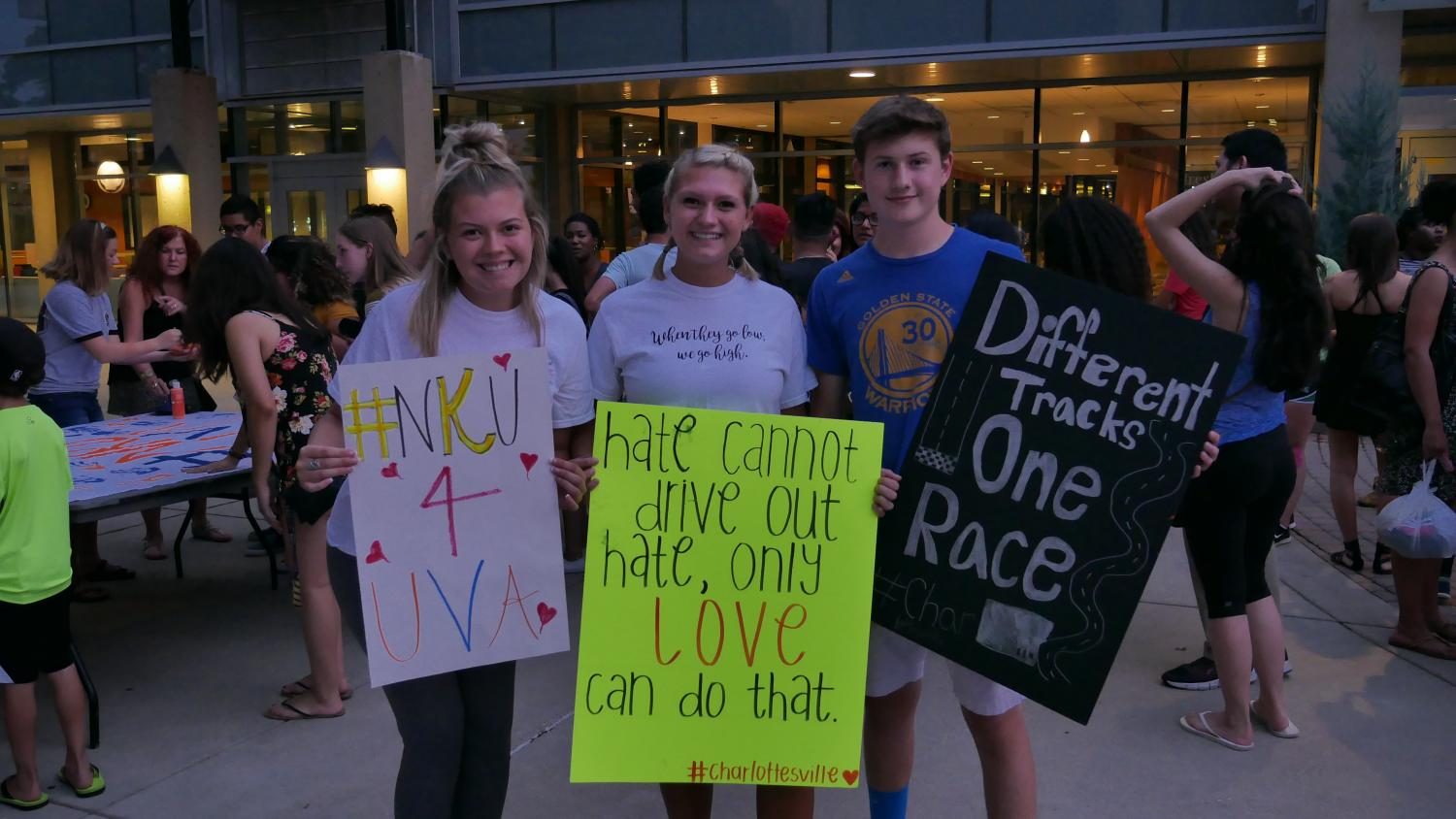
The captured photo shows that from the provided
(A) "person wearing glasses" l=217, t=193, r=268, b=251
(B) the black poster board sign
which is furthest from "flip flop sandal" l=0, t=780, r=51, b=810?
(A) "person wearing glasses" l=217, t=193, r=268, b=251

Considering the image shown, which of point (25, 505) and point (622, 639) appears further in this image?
point (25, 505)

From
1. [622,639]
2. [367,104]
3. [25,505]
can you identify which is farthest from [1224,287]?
[367,104]

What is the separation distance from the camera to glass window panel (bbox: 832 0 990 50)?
13961mm

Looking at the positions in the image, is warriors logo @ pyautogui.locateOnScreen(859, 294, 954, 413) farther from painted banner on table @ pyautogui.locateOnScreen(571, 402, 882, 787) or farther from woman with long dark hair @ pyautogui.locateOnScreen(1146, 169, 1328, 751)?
woman with long dark hair @ pyautogui.locateOnScreen(1146, 169, 1328, 751)

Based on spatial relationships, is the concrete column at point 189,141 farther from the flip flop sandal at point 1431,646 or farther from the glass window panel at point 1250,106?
the flip flop sandal at point 1431,646

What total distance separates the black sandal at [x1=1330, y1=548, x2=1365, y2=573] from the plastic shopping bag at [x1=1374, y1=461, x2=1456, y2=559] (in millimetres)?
1428

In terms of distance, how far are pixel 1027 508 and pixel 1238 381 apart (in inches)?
60.7

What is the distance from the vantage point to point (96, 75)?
19.2 meters

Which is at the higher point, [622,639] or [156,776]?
[622,639]

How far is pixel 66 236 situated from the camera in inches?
245

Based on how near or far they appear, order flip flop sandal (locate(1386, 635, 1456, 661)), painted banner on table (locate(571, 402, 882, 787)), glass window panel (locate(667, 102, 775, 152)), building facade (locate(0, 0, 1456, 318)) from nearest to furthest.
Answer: painted banner on table (locate(571, 402, 882, 787))
flip flop sandal (locate(1386, 635, 1456, 661))
building facade (locate(0, 0, 1456, 318))
glass window panel (locate(667, 102, 775, 152))

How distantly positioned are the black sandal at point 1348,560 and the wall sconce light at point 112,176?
71.8 ft

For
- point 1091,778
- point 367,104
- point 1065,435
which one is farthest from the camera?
point 367,104

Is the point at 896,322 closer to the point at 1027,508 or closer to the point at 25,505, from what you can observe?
the point at 1027,508
